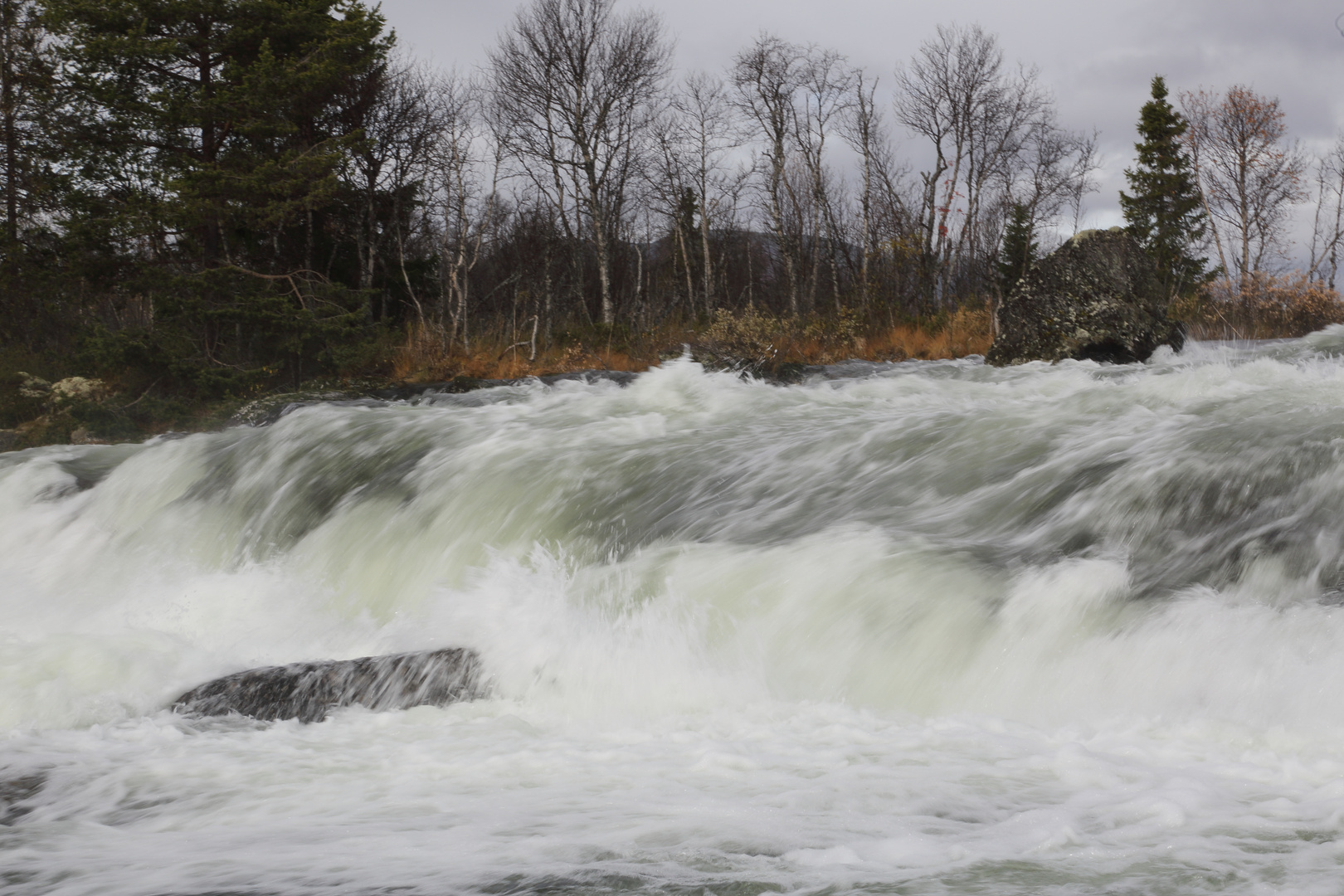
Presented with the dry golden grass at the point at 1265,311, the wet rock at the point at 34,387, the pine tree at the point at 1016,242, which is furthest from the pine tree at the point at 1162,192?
the wet rock at the point at 34,387

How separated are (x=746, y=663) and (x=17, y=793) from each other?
7.19 ft

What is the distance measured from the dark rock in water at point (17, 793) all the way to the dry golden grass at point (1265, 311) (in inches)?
635

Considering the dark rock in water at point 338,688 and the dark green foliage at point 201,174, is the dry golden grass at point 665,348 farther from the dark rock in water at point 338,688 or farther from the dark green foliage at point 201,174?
the dark rock in water at point 338,688

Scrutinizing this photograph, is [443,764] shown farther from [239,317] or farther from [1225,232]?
[1225,232]

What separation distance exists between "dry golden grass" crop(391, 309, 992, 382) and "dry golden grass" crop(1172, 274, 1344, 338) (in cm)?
345

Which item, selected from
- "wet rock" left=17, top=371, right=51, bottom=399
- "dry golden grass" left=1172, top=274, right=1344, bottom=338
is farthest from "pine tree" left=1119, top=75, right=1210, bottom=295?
"wet rock" left=17, top=371, right=51, bottom=399

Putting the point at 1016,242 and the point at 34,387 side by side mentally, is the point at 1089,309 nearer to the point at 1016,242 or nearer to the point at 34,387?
the point at 34,387

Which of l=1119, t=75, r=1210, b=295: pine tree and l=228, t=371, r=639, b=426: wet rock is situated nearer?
l=228, t=371, r=639, b=426: wet rock

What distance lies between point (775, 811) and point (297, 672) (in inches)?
75.5

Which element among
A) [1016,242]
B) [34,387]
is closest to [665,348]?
[34,387]

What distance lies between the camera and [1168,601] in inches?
124

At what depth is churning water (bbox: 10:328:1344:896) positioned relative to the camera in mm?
1989

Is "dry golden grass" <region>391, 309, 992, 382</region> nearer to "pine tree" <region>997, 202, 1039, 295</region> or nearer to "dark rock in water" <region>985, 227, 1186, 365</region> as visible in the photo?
"dark rock in water" <region>985, 227, 1186, 365</region>

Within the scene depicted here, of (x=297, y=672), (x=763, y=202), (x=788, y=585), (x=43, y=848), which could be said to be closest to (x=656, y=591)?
(x=788, y=585)
